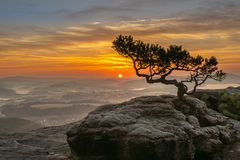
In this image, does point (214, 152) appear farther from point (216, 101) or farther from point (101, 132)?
point (216, 101)

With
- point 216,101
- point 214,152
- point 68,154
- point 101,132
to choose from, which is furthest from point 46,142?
point 216,101

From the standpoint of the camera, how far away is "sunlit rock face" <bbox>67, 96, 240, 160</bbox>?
29.7 m

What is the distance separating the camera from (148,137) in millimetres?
29578

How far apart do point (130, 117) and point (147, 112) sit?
3.10 metres

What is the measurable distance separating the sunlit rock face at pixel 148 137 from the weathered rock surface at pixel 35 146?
337 centimetres

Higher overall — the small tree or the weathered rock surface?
the small tree

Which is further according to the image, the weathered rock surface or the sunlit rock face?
the weathered rock surface

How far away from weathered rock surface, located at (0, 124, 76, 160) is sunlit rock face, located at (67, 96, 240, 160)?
3.37 metres

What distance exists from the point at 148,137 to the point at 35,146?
14.8 metres

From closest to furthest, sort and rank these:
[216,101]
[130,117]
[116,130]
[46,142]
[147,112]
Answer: [116,130]
[130,117]
[147,112]
[46,142]
[216,101]

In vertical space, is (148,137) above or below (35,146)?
above

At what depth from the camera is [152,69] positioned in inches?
1629

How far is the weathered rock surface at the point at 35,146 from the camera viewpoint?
33406 mm

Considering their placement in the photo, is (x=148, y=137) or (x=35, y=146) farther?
(x=35, y=146)
